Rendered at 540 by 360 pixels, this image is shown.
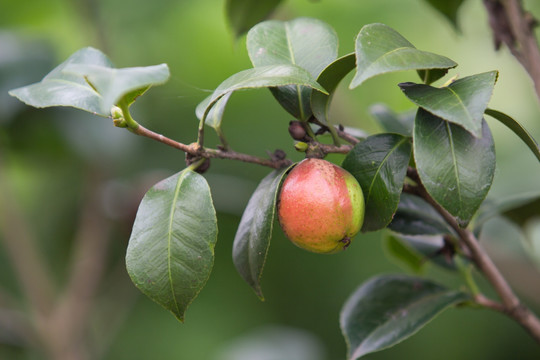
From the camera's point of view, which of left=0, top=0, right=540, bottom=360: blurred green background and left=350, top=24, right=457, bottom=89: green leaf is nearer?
left=350, top=24, right=457, bottom=89: green leaf

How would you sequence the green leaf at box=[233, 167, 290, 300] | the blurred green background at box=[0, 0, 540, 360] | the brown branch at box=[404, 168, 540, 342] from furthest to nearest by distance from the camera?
1. the blurred green background at box=[0, 0, 540, 360]
2. the brown branch at box=[404, 168, 540, 342]
3. the green leaf at box=[233, 167, 290, 300]

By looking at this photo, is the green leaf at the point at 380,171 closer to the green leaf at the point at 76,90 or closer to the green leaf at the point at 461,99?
the green leaf at the point at 461,99

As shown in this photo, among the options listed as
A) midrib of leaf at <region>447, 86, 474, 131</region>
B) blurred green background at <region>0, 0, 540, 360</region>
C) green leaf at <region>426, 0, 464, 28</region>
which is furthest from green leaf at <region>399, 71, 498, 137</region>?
blurred green background at <region>0, 0, 540, 360</region>

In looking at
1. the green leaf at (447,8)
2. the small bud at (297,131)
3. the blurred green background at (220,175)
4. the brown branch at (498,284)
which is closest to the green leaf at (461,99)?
the small bud at (297,131)

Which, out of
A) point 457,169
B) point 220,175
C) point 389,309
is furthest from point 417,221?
point 220,175

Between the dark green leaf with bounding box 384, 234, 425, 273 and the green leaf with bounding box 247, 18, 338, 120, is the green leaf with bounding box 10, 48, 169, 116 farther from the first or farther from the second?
the dark green leaf with bounding box 384, 234, 425, 273

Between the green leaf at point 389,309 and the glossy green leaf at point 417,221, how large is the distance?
9 cm

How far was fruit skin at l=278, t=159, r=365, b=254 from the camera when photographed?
1.51ft

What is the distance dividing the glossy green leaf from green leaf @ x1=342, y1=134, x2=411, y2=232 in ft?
0.45

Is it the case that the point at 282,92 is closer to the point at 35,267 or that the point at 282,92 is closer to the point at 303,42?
the point at 303,42

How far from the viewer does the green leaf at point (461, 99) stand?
0.40 m

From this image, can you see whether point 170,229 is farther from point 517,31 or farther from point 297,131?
point 517,31

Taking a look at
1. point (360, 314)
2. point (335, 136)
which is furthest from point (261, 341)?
point (335, 136)

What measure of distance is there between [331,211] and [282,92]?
0.41 feet
